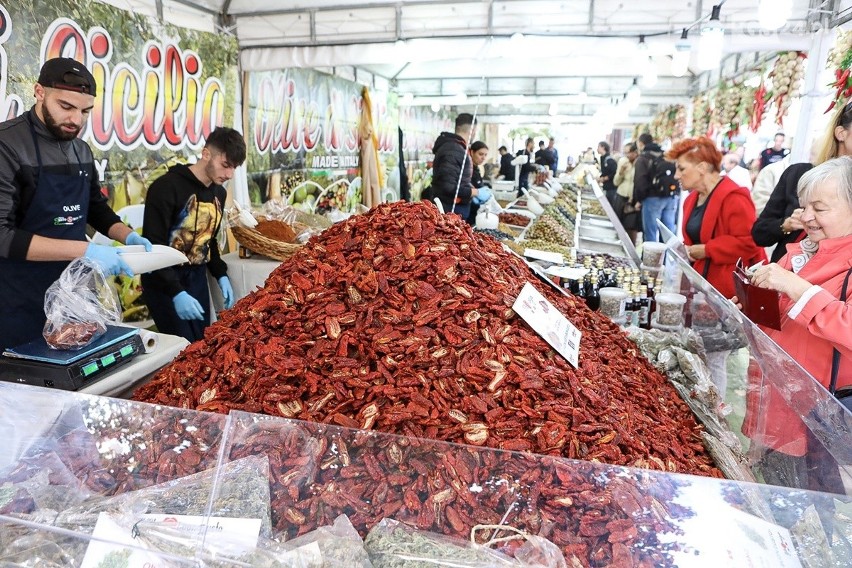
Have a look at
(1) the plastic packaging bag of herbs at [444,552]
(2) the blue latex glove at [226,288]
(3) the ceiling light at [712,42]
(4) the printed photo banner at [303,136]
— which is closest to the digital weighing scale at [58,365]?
(1) the plastic packaging bag of herbs at [444,552]

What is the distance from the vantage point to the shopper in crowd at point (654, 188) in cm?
632

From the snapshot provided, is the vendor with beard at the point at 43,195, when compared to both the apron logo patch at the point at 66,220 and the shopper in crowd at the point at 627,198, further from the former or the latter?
the shopper in crowd at the point at 627,198

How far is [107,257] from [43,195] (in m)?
0.47

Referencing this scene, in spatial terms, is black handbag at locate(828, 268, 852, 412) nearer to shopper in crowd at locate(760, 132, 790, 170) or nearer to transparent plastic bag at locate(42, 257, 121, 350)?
transparent plastic bag at locate(42, 257, 121, 350)

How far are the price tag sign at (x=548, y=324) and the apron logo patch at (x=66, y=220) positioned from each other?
6.30ft

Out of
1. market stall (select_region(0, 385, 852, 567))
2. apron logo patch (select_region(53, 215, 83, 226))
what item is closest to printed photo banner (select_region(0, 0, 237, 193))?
apron logo patch (select_region(53, 215, 83, 226))

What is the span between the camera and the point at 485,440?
3.27 ft

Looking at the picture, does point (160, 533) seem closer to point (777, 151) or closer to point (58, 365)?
point (58, 365)

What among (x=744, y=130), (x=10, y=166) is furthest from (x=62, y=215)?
(x=744, y=130)

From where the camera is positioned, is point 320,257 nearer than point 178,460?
No

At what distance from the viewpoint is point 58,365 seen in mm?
1379

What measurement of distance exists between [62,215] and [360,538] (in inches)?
79.9

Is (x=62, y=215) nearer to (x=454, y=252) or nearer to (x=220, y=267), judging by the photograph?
(x=220, y=267)

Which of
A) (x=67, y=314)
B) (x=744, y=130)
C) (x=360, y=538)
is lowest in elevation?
(x=360, y=538)
